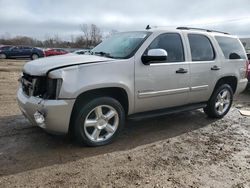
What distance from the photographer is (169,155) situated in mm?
4152

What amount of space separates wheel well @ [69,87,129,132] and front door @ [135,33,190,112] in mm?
208

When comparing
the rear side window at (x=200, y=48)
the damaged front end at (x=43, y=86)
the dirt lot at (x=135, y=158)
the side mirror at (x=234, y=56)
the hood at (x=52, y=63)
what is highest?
the rear side window at (x=200, y=48)

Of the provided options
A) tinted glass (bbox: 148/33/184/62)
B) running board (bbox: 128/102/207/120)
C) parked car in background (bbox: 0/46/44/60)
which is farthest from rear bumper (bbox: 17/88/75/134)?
parked car in background (bbox: 0/46/44/60)

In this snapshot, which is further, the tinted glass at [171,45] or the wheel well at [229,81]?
the wheel well at [229,81]

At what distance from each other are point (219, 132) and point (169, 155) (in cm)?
168

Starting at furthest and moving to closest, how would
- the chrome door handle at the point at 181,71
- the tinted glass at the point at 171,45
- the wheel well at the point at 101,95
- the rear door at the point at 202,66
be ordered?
the rear door at the point at 202,66 → the chrome door handle at the point at 181,71 → the tinted glass at the point at 171,45 → the wheel well at the point at 101,95

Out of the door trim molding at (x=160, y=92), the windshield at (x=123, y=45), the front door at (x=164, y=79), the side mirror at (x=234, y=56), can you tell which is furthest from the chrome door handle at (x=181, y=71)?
the side mirror at (x=234, y=56)

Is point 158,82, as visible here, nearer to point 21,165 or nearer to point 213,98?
point 213,98

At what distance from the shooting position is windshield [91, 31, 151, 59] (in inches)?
181

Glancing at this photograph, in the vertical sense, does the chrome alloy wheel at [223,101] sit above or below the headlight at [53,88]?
below

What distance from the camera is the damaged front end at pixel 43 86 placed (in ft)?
12.4

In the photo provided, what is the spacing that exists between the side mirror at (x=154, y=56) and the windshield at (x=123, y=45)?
0.22 m

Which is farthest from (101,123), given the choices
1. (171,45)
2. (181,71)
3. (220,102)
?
(220,102)

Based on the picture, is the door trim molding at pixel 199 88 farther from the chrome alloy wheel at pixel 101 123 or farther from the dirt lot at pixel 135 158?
the chrome alloy wheel at pixel 101 123
